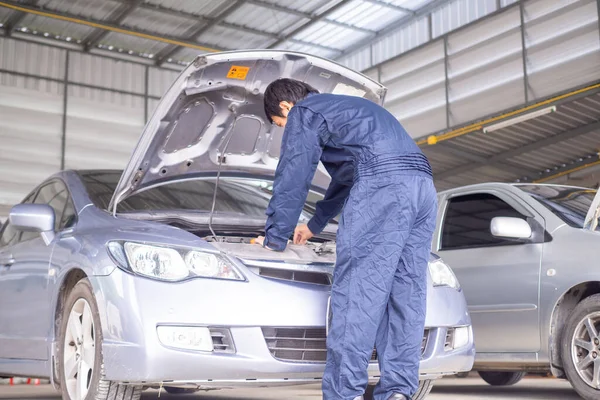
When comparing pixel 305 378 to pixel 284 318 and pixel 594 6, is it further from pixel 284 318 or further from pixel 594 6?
pixel 594 6

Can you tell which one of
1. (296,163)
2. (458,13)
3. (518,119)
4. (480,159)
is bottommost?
(296,163)

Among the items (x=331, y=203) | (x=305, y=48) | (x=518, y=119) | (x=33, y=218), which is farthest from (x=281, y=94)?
(x=305, y=48)

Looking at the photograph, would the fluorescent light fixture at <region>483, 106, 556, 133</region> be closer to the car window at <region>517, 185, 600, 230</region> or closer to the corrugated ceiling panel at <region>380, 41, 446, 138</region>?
the corrugated ceiling panel at <region>380, 41, 446, 138</region>

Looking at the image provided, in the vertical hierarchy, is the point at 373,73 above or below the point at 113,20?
below

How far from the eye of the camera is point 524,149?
48.0 feet

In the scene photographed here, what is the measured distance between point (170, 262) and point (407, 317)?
99 centimetres

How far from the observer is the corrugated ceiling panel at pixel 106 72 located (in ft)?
58.7

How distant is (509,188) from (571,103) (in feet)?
25.0

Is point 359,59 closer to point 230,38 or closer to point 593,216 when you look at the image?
point 230,38

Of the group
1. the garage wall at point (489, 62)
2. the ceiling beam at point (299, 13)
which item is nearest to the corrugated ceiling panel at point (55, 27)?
the ceiling beam at point (299, 13)

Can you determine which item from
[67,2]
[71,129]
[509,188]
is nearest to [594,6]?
[509,188]

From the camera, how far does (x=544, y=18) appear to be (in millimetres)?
12508

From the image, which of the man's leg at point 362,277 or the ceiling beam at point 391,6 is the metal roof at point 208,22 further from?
the man's leg at point 362,277

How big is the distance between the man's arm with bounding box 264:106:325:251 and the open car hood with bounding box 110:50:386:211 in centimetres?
84
